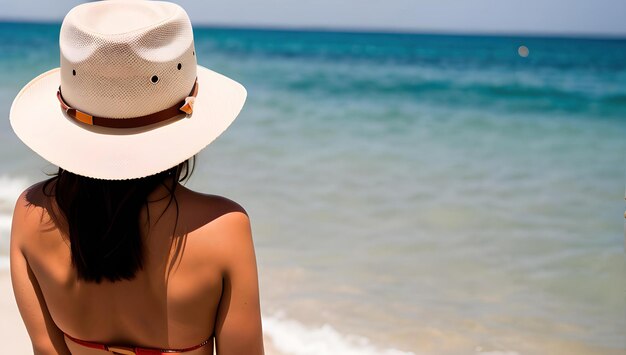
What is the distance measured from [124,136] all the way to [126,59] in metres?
0.14

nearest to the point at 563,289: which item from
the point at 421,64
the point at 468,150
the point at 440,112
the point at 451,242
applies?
the point at 451,242

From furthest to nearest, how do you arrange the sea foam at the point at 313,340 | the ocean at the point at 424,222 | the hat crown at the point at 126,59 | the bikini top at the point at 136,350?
1. the ocean at the point at 424,222
2. the sea foam at the point at 313,340
3. the bikini top at the point at 136,350
4. the hat crown at the point at 126,59

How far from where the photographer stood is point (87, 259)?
131cm

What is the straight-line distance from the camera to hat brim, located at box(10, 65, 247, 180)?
1.27 meters

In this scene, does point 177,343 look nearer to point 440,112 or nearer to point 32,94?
point 32,94

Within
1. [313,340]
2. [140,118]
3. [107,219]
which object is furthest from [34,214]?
[313,340]

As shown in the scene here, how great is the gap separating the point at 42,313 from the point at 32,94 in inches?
16.6

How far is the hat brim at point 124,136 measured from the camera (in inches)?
49.9

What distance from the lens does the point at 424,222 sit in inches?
168

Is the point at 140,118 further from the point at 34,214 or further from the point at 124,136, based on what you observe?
the point at 34,214

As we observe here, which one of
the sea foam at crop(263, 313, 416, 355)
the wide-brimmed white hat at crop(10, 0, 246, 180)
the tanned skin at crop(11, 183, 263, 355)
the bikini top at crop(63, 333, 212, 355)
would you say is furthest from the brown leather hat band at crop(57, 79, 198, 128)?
the sea foam at crop(263, 313, 416, 355)

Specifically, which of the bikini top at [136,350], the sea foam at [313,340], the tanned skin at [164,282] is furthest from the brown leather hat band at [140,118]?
the sea foam at [313,340]

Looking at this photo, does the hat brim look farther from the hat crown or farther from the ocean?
the ocean

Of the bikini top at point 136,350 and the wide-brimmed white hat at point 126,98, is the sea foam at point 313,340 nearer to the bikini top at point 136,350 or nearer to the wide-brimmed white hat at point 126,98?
the bikini top at point 136,350
